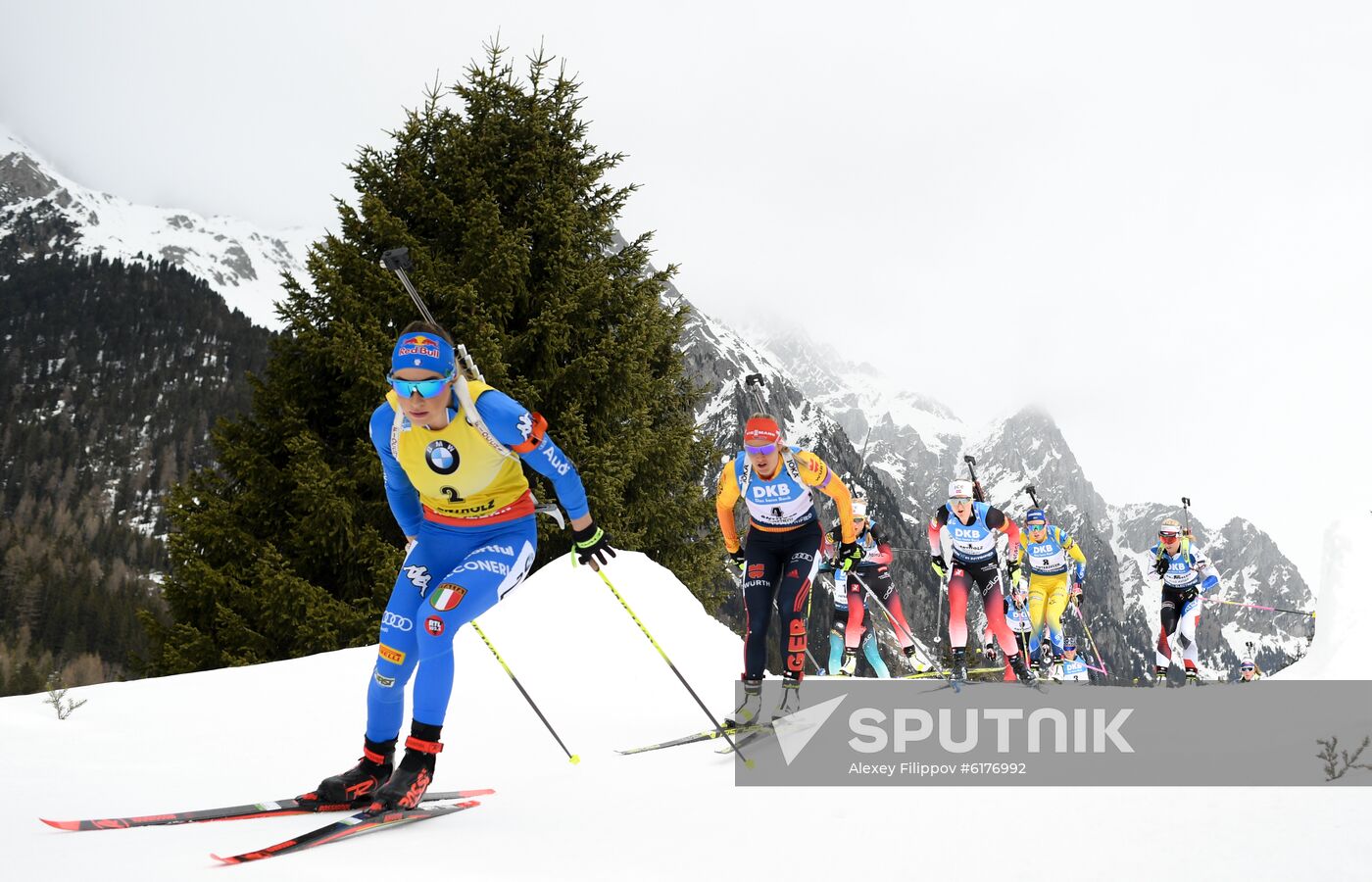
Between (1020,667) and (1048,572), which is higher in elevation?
(1048,572)

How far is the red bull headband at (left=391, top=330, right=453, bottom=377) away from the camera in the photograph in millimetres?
4379

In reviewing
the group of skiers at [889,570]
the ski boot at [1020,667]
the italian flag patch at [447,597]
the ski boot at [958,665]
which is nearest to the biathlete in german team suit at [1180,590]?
the group of skiers at [889,570]

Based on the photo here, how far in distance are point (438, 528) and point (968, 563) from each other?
26.2 feet

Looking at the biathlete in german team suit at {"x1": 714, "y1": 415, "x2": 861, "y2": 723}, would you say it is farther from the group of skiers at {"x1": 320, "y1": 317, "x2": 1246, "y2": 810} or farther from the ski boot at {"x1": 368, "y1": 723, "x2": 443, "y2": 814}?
the ski boot at {"x1": 368, "y1": 723, "x2": 443, "y2": 814}

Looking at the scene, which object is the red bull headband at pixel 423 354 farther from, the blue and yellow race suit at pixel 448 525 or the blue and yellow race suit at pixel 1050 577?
the blue and yellow race suit at pixel 1050 577

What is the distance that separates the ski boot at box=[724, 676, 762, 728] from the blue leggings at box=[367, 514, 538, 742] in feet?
8.63

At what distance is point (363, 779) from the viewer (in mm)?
4328

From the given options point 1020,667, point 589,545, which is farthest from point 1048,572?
point 589,545

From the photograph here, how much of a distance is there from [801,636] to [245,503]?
949cm

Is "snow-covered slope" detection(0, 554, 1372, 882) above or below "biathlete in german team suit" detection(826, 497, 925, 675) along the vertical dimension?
below

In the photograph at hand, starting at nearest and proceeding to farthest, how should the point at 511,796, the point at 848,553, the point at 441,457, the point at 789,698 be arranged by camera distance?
the point at 441,457 < the point at 511,796 < the point at 789,698 < the point at 848,553

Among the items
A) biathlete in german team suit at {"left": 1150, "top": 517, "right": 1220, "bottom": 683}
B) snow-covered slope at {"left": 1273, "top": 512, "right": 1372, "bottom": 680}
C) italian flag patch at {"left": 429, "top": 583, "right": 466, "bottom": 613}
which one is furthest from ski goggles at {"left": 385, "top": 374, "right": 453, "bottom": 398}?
biathlete in german team suit at {"left": 1150, "top": 517, "right": 1220, "bottom": 683}

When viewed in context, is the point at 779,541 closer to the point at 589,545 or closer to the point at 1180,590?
the point at 589,545

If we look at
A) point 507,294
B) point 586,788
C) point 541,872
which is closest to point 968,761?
point 586,788
